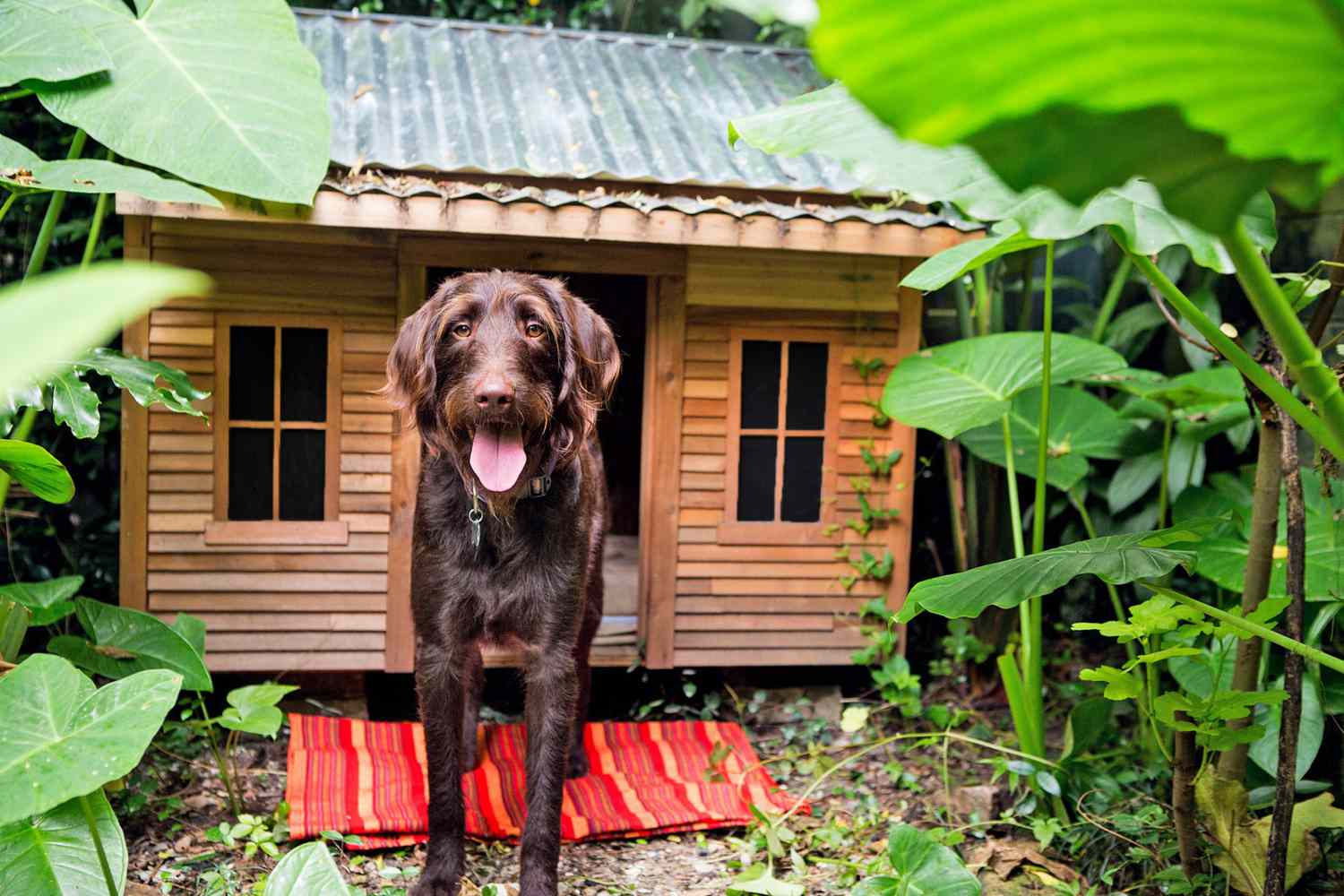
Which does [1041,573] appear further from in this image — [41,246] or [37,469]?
[41,246]

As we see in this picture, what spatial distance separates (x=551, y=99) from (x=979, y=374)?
2.02 metres

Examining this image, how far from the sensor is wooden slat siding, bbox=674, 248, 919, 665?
4.07 m

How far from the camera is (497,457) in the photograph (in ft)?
9.05

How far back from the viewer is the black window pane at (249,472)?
12.7ft

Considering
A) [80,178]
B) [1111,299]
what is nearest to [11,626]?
[80,178]

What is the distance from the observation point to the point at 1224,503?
12.7 ft

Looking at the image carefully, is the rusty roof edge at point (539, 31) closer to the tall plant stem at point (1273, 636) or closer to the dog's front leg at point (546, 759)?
the dog's front leg at point (546, 759)

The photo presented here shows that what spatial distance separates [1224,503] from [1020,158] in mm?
3627

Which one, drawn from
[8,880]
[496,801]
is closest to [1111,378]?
[496,801]

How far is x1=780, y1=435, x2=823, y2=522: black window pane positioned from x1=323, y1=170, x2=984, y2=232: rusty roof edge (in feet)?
2.94

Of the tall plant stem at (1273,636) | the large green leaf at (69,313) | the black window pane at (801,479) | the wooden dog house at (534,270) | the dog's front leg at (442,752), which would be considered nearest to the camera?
the large green leaf at (69,313)

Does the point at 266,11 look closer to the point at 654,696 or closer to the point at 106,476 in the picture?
the point at 106,476

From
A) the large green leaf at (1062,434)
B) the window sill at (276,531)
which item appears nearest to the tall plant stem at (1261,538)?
the large green leaf at (1062,434)

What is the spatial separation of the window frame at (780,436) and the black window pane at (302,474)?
1.46 meters
